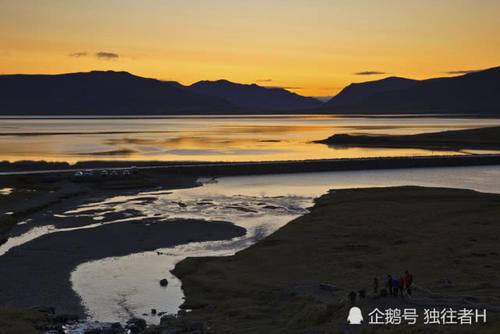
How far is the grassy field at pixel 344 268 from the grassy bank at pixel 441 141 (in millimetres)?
70300

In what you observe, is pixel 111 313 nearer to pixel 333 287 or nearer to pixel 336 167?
pixel 333 287

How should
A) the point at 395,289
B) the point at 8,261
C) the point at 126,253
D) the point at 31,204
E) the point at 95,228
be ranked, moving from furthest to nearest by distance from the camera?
1. the point at 31,204
2. the point at 95,228
3. the point at 126,253
4. the point at 8,261
5. the point at 395,289

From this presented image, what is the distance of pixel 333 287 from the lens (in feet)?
73.7

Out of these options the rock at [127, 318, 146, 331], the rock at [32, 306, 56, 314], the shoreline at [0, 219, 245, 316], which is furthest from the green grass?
the rock at [127, 318, 146, 331]

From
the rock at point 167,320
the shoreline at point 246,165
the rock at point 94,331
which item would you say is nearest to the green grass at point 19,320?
the rock at point 94,331

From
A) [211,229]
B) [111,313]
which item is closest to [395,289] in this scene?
[111,313]

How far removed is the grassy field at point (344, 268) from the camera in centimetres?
1942

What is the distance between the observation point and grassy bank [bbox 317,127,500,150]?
110 m

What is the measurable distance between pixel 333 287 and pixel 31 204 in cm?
3041

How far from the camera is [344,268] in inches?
1039

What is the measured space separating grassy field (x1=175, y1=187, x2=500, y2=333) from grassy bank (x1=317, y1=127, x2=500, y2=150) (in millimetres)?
70300

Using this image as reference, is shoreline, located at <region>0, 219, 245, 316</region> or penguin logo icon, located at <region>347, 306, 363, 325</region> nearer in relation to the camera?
penguin logo icon, located at <region>347, 306, 363, 325</region>

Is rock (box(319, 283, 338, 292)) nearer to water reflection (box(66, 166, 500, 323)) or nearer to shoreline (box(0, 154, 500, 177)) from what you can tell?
water reflection (box(66, 166, 500, 323))

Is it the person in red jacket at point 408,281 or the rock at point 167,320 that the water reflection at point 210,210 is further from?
the person in red jacket at point 408,281
